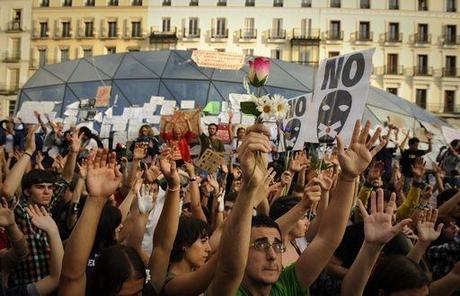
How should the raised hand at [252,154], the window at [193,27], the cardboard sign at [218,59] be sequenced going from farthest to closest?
the window at [193,27] < the cardboard sign at [218,59] < the raised hand at [252,154]

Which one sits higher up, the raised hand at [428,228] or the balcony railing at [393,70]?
the balcony railing at [393,70]

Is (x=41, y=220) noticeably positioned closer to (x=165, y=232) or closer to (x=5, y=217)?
(x=5, y=217)

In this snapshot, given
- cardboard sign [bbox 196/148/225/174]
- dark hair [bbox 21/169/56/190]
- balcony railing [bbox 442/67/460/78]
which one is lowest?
dark hair [bbox 21/169/56/190]

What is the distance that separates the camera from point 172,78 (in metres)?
24.2

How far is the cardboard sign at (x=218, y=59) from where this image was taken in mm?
24117

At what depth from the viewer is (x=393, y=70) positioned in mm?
58969

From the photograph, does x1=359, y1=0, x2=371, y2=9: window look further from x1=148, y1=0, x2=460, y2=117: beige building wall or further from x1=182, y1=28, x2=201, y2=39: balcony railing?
x1=182, y1=28, x2=201, y2=39: balcony railing

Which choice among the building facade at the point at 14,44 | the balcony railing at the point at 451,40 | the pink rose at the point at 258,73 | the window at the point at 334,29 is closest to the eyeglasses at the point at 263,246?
the pink rose at the point at 258,73

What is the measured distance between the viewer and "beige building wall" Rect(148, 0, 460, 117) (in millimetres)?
58500

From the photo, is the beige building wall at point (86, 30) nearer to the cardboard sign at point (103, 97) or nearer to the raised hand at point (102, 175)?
the cardboard sign at point (103, 97)

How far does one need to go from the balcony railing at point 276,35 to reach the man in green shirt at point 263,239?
5680 cm

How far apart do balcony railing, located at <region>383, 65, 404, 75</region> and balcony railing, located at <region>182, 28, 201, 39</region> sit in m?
19.4

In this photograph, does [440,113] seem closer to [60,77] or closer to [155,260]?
[60,77]

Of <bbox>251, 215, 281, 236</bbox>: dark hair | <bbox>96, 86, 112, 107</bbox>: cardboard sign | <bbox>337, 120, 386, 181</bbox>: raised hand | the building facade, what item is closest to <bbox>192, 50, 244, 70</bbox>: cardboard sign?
<bbox>96, 86, 112, 107</bbox>: cardboard sign
